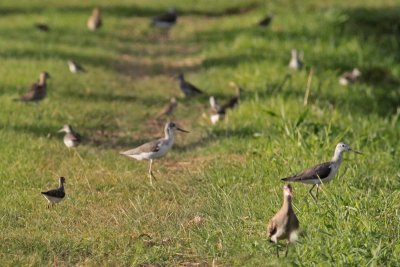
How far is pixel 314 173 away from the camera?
33.7 feet

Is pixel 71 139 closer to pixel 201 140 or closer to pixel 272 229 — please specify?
pixel 201 140

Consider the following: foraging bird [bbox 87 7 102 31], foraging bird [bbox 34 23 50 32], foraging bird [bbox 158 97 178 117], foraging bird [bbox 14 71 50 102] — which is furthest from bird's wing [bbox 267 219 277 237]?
foraging bird [bbox 87 7 102 31]

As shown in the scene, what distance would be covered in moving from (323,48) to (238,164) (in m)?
9.62

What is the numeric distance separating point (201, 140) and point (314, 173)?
465cm

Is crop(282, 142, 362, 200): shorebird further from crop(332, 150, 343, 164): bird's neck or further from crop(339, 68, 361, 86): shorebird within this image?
crop(339, 68, 361, 86): shorebird

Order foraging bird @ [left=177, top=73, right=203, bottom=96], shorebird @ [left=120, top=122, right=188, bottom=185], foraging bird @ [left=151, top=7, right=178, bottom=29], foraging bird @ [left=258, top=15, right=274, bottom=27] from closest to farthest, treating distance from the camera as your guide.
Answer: shorebird @ [left=120, top=122, right=188, bottom=185]
foraging bird @ [left=177, top=73, right=203, bottom=96]
foraging bird @ [left=258, top=15, right=274, bottom=27]
foraging bird @ [left=151, top=7, right=178, bottom=29]

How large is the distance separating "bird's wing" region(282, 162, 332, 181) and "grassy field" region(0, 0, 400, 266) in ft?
0.81

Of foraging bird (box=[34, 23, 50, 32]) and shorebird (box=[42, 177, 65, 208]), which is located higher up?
shorebird (box=[42, 177, 65, 208])

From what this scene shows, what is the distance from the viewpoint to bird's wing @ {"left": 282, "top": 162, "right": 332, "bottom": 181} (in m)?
10.2

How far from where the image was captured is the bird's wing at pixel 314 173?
1023 cm

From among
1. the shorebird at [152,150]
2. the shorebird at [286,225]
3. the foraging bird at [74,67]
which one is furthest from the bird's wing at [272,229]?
the foraging bird at [74,67]

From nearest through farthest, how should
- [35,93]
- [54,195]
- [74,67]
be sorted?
[54,195] → [35,93] → [74,67]

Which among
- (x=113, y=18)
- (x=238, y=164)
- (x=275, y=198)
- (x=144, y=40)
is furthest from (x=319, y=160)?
(x=113, y=18)

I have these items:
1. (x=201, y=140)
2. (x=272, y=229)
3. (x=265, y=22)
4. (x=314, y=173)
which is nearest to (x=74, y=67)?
(x=201, y=140)
